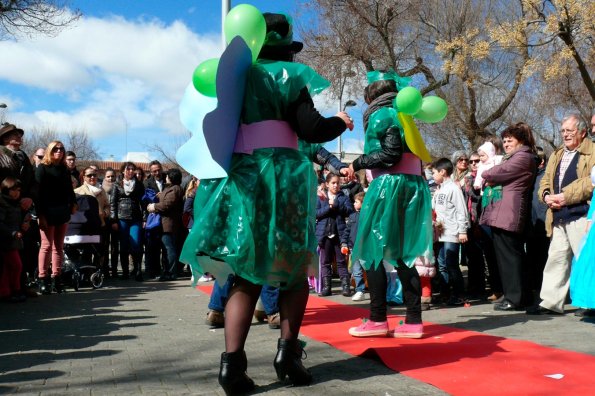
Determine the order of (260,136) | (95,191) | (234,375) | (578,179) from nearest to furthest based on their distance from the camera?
(234,375) → (260,136) → (578,179) → (95,191)

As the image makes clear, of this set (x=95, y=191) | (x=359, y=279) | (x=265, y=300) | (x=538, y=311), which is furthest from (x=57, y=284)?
(x=538, y=311)

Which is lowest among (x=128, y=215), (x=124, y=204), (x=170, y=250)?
(x=170, y=250)

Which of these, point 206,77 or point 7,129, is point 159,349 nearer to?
point 206,77

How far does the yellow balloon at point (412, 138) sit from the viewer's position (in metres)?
4.88

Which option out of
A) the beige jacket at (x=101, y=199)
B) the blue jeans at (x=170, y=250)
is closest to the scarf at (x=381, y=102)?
the beige jacket at (x=101, y=199)

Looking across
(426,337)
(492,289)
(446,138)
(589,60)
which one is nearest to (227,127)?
(426,337)

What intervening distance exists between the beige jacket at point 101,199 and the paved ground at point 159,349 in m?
3.12

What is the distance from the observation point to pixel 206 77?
3.33m

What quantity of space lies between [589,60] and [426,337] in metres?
19.2

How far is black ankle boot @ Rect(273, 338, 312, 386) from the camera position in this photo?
3246 mm

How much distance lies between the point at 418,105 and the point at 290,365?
8.02 ft

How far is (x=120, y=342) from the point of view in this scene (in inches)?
188

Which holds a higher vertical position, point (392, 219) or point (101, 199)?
point (101, 199)

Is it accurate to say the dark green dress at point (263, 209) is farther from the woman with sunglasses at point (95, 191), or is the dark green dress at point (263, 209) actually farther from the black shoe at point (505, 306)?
the woman with sunglasses at point (95, 191)
